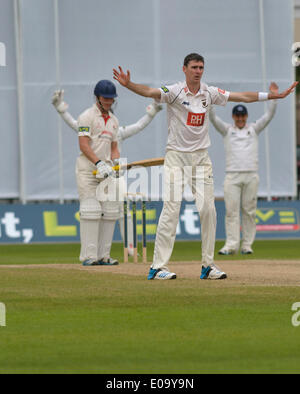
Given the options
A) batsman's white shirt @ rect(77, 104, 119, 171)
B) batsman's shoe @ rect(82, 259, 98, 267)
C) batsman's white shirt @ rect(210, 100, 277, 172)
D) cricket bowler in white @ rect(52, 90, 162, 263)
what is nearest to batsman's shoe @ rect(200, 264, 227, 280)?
batsman's shoe @ rect(82, 259, 98, 267)

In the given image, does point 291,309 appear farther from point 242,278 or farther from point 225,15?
point 225,15

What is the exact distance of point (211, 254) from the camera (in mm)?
9633

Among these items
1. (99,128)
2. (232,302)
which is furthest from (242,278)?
(99,128)

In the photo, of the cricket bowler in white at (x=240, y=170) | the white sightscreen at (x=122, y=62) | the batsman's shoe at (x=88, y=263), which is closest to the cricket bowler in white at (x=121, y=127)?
the batsman's shoe at (x=88, y=263)

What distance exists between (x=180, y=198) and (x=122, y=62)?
488 inches

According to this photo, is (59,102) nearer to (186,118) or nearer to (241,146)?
(241,146)

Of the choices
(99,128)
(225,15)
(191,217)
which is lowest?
(191,217)

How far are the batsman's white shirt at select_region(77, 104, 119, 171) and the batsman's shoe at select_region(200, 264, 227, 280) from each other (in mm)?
2689

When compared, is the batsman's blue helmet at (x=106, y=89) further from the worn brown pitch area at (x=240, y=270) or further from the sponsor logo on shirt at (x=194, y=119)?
the sponsor logo on shirt at (x=194, y=119)

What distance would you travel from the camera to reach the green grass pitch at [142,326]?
5422 millimetres

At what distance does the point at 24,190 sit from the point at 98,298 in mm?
13563

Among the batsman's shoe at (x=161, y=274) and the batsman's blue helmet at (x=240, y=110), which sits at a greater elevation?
the batsman's blue helmet at (x=240, y=110)
